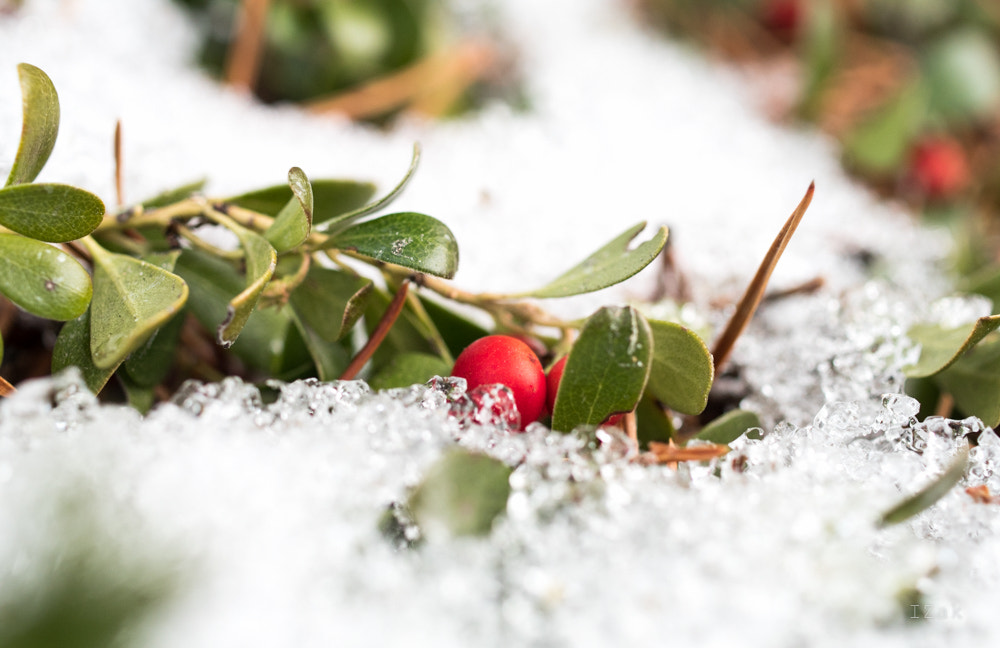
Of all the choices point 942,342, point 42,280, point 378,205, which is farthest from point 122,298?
point 942,342

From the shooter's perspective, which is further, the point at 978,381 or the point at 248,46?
the point at 248,46

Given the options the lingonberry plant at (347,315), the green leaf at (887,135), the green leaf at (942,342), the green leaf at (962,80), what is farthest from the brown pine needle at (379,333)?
the green leaf at (962,80)

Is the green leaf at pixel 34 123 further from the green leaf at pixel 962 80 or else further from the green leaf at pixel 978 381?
the green leaf at pixel 962 80

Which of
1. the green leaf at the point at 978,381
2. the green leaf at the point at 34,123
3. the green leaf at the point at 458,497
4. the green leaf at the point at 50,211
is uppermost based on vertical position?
the green leaf at the point at 34,123

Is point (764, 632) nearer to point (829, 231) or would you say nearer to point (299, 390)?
point (299, 390)

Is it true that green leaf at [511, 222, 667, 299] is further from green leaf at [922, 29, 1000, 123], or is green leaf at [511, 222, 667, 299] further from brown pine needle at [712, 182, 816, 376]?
green leaf at [922, 29, 1000, 123]

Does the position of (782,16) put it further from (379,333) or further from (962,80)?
(379,333)
